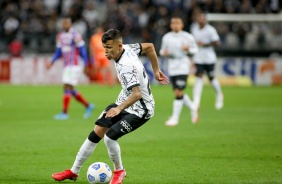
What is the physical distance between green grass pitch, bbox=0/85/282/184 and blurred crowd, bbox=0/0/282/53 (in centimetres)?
948

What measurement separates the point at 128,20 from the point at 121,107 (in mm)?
25176

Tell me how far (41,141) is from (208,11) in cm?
1971

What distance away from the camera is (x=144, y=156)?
11.7 meters

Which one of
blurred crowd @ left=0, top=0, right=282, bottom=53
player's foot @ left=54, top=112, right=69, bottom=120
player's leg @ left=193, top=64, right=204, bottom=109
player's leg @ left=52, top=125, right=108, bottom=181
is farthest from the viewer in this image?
blurred crowd @ left=0, top=0, right=282, bottom=53

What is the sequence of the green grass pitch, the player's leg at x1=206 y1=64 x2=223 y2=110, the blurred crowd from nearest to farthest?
the green grass pitch, the player's leg at x1=206 y1=64 x2=223 y2=110, the blurred crowd

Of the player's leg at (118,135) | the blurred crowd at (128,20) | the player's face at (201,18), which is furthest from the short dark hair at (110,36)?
the blurred crowd at (128,20)

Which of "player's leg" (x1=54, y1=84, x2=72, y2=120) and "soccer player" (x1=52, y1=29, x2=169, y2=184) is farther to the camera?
"player's leg" (x1=54, y1=84, x2=72, y2=120)

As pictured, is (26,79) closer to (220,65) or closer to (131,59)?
(220,65)

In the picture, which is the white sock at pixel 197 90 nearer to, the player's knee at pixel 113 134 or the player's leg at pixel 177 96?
the player's leg at pixel 177 96

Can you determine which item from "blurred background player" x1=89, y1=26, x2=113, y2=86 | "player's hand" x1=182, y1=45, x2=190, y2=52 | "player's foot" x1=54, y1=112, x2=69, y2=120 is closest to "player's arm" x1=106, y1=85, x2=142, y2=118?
"player's hand" x1=182, y1=45, x2=190, y2=52

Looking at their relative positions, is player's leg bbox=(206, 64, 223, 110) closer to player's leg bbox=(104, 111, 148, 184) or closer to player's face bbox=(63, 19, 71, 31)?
player's face bbox=(63, 19, 71, 31)

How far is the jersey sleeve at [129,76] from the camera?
28.0 ft

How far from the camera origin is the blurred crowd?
105 feet

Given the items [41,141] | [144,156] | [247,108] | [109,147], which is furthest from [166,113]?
[109,147]
